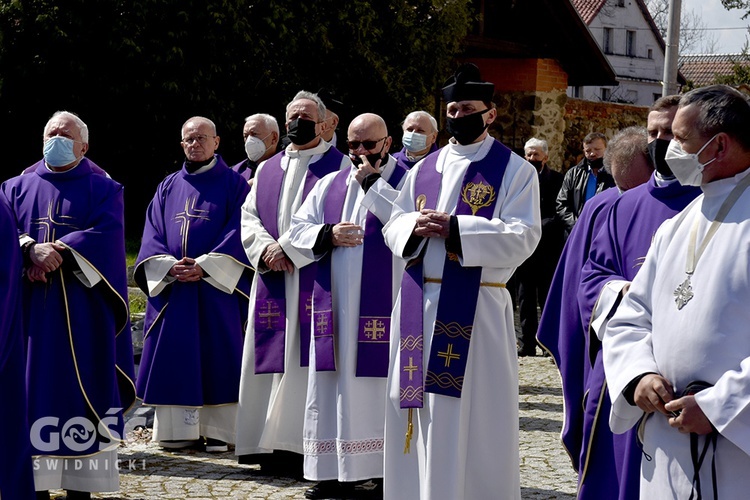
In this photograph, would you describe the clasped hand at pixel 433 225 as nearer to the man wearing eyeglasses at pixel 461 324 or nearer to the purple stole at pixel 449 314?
the man wearing eyeglasses at pixel 461 324

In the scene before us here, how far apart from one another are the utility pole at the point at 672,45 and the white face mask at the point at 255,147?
6017mm

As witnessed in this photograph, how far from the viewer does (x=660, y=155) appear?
4883 millimetres

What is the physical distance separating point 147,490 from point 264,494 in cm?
70

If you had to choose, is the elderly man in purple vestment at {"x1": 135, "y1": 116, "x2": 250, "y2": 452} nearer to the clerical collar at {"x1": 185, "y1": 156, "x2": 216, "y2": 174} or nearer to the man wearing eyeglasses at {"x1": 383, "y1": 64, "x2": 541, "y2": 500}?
the clerical collar at {"x1": 185, "y1": 156, "x2": 216, "y2": 174}

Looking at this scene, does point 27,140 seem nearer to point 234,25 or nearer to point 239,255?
point 234,25

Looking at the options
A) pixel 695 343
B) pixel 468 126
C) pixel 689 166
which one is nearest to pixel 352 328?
pixel 468 126

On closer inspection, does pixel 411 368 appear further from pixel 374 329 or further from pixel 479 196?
pixel 374 329

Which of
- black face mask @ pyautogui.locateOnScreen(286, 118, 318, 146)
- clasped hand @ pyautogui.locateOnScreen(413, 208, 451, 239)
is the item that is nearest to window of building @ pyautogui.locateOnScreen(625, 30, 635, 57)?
black face mask @ pyautogui.locateOnScreen(286, 118, 318, 146)

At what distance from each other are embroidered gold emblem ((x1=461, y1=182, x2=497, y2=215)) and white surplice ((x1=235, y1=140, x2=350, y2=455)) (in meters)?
1.58

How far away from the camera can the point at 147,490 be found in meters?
6.68

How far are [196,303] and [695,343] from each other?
16.2 feet

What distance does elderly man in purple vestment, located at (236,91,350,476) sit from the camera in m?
7.05

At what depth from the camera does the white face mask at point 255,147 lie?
28.7 feet

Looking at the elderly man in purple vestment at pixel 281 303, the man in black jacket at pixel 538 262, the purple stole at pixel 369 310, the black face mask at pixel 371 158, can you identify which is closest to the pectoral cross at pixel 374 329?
the purple stole at pixel 369 310
